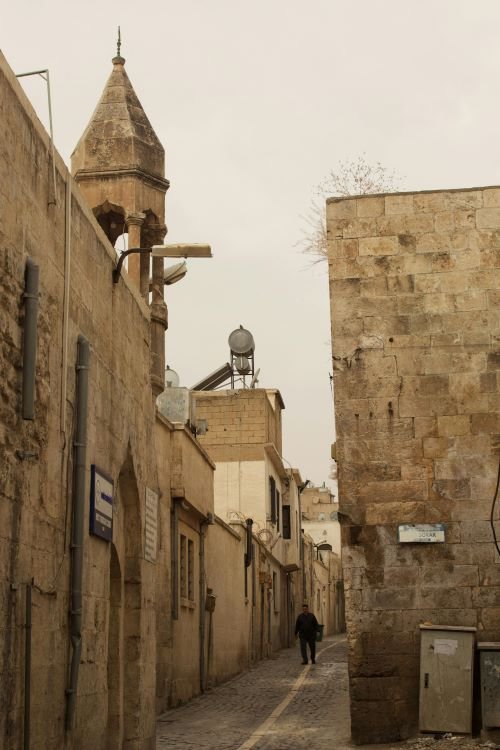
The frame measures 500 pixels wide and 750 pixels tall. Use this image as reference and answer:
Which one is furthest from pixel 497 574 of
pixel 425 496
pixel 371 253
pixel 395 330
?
pixel 371 253

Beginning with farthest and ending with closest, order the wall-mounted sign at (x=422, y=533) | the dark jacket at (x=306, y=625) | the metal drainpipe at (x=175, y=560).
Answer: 1. the dark jacket at (x=306, y=625)
2. the metal drainpipe at (x=175, y=560)
3. the wall-mounted sign at (x=422, y=533)

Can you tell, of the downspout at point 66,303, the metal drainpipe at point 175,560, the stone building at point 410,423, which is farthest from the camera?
the metal drainpipe at point 175,560

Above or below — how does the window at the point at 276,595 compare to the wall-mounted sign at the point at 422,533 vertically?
below

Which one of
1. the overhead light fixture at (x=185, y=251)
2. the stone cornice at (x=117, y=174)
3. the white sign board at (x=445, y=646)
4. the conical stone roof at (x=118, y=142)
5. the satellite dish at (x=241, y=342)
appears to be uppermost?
the satellite dish at (x=241, y=342)

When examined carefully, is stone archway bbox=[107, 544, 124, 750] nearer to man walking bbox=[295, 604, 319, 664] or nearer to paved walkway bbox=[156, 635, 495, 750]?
paved walkway bbox=[156, 635, 495, 750]

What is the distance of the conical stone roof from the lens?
1825cm

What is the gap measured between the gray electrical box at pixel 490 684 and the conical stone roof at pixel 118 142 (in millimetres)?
9705

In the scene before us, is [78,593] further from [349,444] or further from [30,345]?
[349,444]

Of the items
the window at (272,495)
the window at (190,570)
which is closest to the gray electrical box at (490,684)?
the window at (190,570)

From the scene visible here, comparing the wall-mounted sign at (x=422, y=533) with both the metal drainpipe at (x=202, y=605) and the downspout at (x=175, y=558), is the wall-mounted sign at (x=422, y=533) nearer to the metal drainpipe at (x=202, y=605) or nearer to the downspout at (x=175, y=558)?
the downspout at (x=175, y=558)

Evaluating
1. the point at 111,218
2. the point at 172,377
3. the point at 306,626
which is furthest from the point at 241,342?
the point at 111,218

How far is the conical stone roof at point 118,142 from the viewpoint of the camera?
1825 centimetres

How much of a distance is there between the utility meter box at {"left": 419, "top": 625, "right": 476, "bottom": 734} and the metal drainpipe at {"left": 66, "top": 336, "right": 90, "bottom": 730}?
15.2 feet

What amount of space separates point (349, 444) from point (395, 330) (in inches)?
60.2
